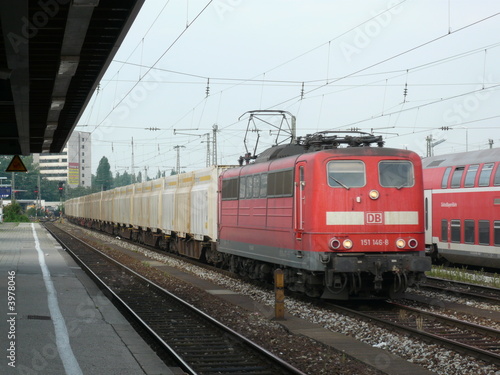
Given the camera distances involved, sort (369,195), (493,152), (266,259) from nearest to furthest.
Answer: (369,195)
(266,259)
(493,152)

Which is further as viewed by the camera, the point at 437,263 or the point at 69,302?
the point at 437,263

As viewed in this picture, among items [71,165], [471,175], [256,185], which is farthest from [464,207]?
[71,165]

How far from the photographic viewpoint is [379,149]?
14250 mm

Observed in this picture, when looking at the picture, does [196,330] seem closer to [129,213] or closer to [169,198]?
[169,198]

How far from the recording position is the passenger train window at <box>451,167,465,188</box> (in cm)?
2234

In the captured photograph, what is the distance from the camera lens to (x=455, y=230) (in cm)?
2250

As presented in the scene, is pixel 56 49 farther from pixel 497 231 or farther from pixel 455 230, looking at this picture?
pixel 455 230

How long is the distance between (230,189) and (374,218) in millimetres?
6204

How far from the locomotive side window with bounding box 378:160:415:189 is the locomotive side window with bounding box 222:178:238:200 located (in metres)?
5.38

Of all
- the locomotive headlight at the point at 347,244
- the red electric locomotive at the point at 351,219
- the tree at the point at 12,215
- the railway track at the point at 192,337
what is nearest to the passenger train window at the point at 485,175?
the red electric locomotive at the point at 351,219

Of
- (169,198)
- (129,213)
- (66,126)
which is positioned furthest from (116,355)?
(129,213)

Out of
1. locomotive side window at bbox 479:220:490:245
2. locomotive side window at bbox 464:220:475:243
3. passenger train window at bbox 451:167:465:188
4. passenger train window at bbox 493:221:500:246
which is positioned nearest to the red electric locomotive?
passenger train window at bbox 493:221:500:246

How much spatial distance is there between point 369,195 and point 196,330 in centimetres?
433

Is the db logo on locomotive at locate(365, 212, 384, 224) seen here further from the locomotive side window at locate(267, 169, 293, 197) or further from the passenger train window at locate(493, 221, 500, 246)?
the passenger train window at locate(493, 221, 500, 246)
